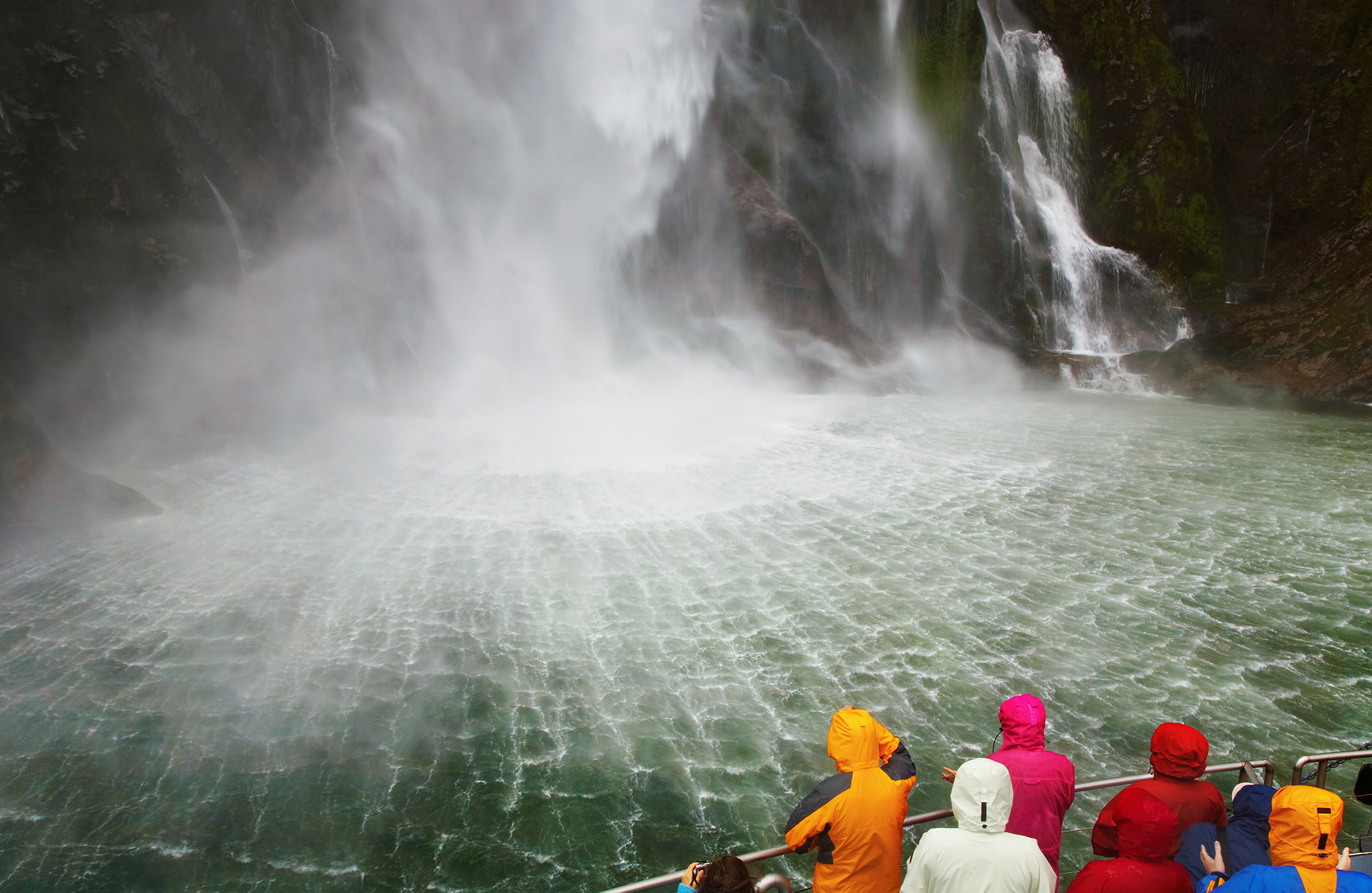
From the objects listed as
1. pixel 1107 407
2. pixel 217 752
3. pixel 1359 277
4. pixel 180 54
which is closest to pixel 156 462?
pixel 180 54

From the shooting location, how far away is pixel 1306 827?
302 centimetres

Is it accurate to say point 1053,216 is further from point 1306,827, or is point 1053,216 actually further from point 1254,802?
point 1306,827

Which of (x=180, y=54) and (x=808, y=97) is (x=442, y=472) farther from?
(x=808, y=97)

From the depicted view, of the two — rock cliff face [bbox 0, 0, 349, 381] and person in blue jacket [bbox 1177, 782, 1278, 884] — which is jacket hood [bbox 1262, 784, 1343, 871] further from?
rock cliff face [bbox 0, 0, 349, 381]

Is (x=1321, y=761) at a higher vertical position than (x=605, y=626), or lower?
higher

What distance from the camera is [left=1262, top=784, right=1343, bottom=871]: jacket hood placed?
299 centimetres

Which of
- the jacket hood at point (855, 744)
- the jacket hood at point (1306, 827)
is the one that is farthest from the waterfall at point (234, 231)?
the jacket hood at point (1306, 827)

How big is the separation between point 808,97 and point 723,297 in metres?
8.44

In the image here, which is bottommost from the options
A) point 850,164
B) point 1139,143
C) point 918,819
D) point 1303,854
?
point 918,819

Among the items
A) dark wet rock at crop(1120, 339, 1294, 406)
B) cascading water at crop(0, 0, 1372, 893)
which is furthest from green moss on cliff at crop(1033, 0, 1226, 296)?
cascading water at crop(0, 0, 1372, 893)

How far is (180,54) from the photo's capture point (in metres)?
18.7

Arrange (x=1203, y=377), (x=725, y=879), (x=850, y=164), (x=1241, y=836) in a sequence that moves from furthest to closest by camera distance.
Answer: (x=850, y=164) → (x=1203, y=377) → (x=1241, y=836) → (x=725, y=879)

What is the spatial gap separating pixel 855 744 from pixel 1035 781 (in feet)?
3.10

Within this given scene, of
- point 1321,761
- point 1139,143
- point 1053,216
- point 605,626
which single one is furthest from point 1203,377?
point 1321,761
